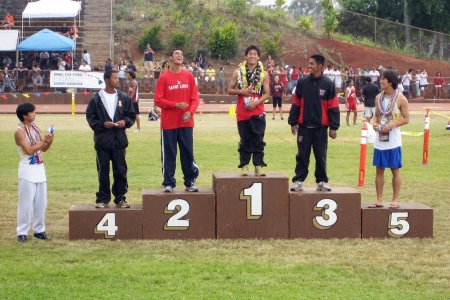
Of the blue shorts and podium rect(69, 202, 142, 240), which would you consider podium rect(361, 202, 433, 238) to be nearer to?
the blue shorts

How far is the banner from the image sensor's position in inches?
1533

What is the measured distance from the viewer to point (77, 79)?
39469 mm

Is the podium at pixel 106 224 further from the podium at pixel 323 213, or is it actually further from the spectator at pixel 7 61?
the spectator at pixel 7 61

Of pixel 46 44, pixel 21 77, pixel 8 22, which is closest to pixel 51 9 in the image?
pixel 8 22

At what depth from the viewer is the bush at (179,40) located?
53031 millimetres

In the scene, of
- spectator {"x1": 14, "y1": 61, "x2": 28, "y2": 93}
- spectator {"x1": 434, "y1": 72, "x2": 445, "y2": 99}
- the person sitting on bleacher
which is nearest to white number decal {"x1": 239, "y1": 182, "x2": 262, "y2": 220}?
spectator {"x1": 14, "y1": 61, "x2": 28, "y2": 93}

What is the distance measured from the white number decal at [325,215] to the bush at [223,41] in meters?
42.9

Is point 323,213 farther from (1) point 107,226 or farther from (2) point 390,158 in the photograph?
(1) point 107,226

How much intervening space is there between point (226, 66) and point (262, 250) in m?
43.8

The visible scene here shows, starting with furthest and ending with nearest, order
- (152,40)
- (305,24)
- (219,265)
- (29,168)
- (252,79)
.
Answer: (305,24) → (152,40) → (252,79) → (29,168) → (219,265)

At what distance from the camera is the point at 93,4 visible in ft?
178

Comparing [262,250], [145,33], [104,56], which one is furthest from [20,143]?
[145,33]

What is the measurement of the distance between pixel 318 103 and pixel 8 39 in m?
38.0

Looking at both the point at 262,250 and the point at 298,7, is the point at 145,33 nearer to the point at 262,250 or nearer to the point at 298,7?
the point at 262,250
